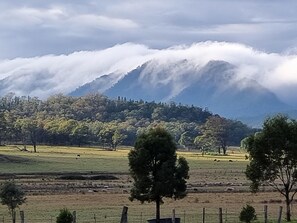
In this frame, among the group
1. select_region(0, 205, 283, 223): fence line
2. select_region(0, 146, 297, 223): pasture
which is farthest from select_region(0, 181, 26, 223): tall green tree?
select_region(0, 146, 297, 223): pasture

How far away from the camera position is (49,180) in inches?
4309

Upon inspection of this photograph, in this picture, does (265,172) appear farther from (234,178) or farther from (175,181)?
(234,178)

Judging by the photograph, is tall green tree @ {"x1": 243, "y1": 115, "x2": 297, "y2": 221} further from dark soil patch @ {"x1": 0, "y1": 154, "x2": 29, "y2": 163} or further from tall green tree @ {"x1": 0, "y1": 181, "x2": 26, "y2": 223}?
dark soil patch @ {"x1": 0, "y1": 154, "x2": 29, "y2": 163}

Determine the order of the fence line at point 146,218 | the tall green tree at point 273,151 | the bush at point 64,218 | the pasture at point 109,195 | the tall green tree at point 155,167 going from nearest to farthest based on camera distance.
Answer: the bush at point 64,218 < the tall green tree at point 155,167 < the tall green tree at point 273,151 < the fence line at point 146,218 < the pasture at point 109,195

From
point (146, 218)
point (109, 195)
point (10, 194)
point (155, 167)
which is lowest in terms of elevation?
point (146, 218)

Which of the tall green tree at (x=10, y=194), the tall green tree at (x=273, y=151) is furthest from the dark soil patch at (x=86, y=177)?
the tall green tree at (x=10, y=194)

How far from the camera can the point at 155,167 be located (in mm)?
52750

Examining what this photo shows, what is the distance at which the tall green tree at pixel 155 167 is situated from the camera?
171 ft

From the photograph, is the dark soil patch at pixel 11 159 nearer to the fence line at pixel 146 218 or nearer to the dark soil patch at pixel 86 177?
the dark soil patch at pixel 86 177

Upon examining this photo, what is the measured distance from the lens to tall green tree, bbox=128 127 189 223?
5209 centimetres

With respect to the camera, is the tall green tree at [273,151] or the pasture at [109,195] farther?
the pasture at [109,195]

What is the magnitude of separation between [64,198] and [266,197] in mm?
23129

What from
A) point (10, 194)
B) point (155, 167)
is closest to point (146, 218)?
point (155, 167)

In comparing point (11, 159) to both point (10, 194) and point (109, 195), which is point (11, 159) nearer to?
point (109, 195)
